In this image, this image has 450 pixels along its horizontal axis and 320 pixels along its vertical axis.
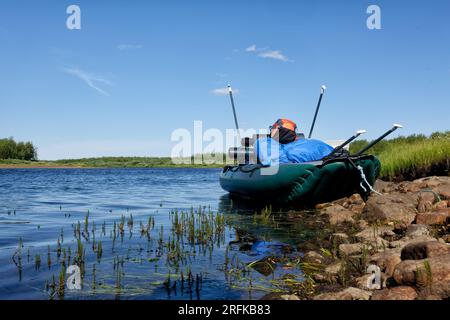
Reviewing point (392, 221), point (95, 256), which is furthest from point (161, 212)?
point (392, 221)

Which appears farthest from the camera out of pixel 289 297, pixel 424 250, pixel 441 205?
pixel 441 205

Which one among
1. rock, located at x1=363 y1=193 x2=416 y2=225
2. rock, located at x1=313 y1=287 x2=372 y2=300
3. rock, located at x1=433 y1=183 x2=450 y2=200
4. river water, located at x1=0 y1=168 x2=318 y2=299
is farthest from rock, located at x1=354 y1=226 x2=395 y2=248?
rock, located at x1=433 y1=183 x2=450 y2=200

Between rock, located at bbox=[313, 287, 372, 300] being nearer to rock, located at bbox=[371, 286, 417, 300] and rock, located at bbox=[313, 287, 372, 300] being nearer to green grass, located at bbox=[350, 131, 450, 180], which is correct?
rock, located at bbox=[371, 286, 417, 300]

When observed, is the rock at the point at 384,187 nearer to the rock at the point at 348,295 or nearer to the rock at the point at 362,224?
the rock at the point at 362,224

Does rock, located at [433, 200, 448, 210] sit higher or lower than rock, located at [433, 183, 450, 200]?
lower

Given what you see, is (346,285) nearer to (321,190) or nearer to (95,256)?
(95,256)

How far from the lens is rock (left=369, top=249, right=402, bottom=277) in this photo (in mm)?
5297

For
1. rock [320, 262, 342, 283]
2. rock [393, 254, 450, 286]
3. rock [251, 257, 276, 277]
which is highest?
rock [393, 254, 450, 286]

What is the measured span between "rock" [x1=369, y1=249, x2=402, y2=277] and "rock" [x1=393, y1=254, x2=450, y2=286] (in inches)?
16.2

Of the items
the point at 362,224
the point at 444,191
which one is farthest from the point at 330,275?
the point at 444,191

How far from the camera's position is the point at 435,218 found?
8.09 metres

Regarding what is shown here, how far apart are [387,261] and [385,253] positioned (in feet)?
1.33

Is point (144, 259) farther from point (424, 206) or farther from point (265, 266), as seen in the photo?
point (424, 206)
